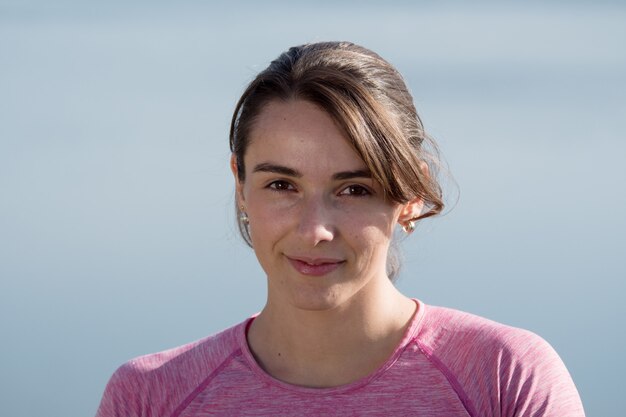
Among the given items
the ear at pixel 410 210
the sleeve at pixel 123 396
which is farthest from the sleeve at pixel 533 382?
the sleeve at pixel 123 396

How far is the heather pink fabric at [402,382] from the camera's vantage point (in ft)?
7.80

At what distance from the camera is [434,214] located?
2596mm

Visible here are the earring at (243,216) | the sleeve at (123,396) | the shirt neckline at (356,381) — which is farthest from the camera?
the earring at (243,216)

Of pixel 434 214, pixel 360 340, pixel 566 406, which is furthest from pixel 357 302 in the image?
pixel 566 406

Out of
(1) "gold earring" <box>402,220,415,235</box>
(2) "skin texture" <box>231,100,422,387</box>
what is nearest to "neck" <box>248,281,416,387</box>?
(2) "skin texture" <box>231,100,422,387</box>

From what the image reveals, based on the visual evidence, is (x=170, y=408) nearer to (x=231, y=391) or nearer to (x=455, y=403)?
(x=231, y=391)

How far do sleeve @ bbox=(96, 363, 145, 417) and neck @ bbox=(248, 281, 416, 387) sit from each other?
0.24 meters

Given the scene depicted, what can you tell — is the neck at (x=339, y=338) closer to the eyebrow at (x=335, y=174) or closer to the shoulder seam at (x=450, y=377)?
the shoulder seam at (x=450, y=377)

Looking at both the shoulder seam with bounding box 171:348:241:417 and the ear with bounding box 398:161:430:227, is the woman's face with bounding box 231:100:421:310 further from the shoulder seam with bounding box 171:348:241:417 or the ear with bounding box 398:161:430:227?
the shoulder seam with bounding box 171:348:241:417

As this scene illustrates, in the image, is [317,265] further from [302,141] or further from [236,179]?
[236,179]

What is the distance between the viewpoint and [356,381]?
248 centimetres

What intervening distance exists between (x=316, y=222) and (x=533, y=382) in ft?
1.45

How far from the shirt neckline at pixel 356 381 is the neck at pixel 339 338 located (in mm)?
16

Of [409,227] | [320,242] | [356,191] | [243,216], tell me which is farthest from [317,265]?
[243,216]
